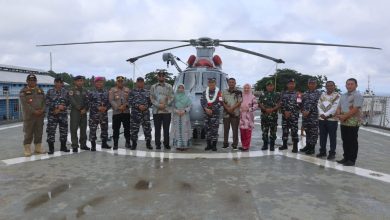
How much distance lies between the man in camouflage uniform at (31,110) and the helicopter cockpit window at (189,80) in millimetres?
3660

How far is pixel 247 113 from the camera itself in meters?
7.56

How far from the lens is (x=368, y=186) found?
493 cm

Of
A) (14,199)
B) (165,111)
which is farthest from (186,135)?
(14,199)

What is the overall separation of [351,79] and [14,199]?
18.8ft

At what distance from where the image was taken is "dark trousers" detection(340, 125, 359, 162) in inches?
244

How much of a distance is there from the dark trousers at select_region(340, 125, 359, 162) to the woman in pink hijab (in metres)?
1.95

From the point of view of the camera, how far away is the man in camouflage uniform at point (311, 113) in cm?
710

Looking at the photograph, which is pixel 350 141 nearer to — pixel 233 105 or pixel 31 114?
pixel 233 105

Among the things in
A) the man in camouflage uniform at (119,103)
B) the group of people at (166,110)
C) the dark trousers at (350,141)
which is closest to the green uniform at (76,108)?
the group of people at (166,110)

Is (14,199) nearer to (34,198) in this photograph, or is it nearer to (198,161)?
(34,198)

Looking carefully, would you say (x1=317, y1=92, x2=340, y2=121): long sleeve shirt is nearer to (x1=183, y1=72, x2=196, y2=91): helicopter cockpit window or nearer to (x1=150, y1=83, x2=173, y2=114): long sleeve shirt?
(x1=150, y1=83, x2=173, y2=114): long sleeve shirt

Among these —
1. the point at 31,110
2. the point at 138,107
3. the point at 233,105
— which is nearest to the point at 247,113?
the point at 233,105

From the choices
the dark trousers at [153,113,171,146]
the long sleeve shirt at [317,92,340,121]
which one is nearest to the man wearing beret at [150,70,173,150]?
the dark trousers at [153,113,171,146]

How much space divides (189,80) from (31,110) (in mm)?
4043
